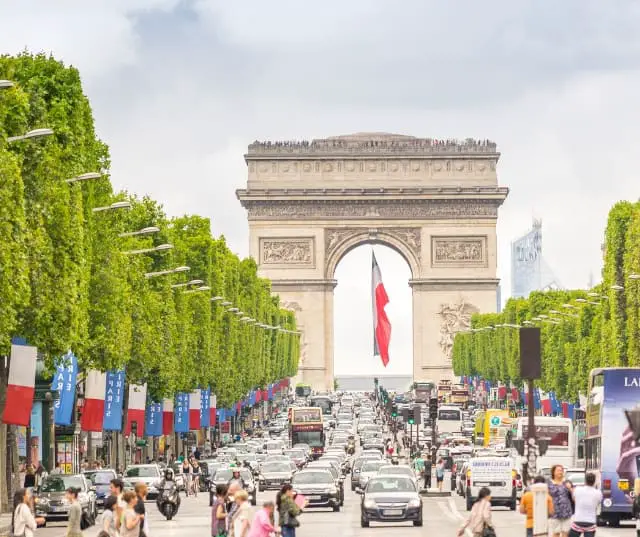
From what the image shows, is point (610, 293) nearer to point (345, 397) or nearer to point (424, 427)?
point (424, 427)

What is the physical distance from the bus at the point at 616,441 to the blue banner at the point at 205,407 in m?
45.1

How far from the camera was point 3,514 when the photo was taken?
55.6m

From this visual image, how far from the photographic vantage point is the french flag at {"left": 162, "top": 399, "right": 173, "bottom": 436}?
8294 cm

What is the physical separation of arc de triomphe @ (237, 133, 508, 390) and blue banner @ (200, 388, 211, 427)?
246 feet

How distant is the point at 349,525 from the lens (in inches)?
2009

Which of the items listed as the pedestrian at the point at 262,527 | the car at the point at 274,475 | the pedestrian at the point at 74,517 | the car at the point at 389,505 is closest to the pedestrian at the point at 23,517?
the pedestrian at the point at 74,517

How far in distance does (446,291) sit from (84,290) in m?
120

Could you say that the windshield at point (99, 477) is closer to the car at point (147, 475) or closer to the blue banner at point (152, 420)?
the car at point (147, 475)

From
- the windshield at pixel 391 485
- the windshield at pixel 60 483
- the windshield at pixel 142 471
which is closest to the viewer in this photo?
the windshield at pixel 391 485

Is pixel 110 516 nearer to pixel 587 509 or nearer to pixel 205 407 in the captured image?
pixel 587 509

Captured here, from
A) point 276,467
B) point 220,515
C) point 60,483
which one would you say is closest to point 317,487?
point 60,483

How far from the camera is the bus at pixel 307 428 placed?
10981 centimetres

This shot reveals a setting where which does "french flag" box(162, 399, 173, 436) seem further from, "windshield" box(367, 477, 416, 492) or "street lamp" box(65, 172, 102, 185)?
"windshield" box(367, 477, 416, 492)

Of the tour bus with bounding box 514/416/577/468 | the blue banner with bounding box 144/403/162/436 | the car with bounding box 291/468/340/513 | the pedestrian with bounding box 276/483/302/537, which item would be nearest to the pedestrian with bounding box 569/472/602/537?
the pedestrian with bounding box 276/483/302/537
